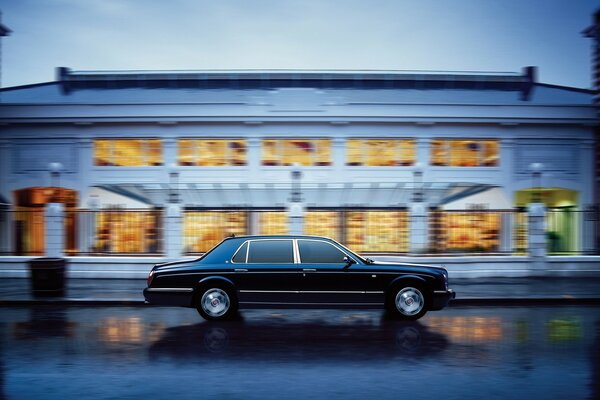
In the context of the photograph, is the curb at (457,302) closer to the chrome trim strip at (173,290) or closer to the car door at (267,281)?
the chrome trim strip at (173,290)

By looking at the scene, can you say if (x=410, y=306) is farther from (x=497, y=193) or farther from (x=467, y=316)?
(x=497, y=193)

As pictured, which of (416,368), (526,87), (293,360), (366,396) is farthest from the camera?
(526,87)

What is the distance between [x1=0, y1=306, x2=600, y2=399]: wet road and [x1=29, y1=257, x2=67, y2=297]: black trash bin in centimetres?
197

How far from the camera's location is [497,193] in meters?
25.1

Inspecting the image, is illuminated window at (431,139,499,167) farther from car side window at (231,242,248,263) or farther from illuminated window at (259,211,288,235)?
car side window at (231,242,248,263)

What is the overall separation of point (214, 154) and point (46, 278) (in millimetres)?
12514

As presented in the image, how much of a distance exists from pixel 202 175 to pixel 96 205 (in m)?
4.35

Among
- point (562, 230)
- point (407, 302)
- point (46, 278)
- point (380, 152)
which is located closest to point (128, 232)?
point (46, 278)

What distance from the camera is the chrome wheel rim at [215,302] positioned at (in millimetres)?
10234

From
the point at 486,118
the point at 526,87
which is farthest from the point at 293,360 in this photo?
the point at 526,87

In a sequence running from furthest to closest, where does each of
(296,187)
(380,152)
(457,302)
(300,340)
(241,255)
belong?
(380,152) < (296,187) < (457,302) < (241,255) < (300,340)

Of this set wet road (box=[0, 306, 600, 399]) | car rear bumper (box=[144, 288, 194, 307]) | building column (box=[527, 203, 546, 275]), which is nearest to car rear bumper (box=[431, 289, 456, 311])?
wet road (box=[0, 306, 600, 399])

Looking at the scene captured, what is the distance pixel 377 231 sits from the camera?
1750cm

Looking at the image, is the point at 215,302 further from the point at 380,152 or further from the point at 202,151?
the point at 380,152
